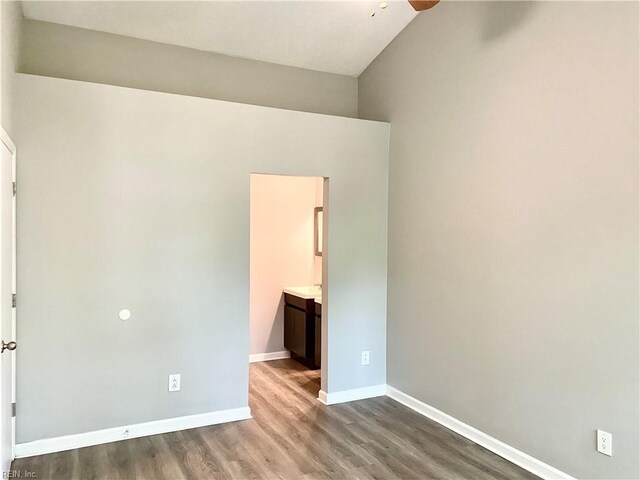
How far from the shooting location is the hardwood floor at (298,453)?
2.94 meters

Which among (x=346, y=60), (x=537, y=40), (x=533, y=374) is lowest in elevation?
(x=533, y=374)

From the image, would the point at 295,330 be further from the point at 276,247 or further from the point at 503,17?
the point at 503,17

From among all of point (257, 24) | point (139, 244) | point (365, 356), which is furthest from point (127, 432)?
point (257, 24)

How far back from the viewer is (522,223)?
3.09 meters

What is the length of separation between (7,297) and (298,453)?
2.09m

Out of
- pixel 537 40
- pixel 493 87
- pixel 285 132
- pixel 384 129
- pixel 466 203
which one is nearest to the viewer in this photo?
pixel 537 40

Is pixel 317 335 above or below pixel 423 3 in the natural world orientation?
below

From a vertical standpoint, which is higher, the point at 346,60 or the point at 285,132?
the point at 346,60

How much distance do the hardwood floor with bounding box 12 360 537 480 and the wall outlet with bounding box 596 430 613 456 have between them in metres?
0.52

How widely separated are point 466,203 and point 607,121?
3.71 ft

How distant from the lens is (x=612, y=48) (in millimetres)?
2562

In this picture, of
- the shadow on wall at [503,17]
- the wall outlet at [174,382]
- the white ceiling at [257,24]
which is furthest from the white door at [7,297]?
the shadow on wall at [503,17]

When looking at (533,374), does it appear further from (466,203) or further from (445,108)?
(445,108)

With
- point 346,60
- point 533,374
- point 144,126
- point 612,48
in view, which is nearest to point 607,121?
point 612,48
